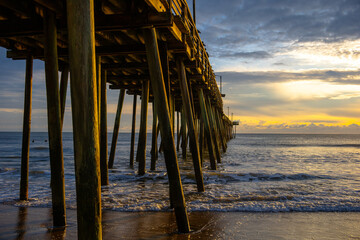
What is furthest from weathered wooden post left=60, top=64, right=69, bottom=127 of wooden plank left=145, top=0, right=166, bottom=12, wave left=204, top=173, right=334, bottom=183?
wave left=204, top=173, right=334, bottom=183

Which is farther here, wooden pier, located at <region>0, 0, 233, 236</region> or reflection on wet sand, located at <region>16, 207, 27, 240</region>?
reflection on wet sand, located at <region>16, 207, 27, 240</region>

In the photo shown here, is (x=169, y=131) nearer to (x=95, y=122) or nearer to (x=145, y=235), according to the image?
(x=145, y=235)

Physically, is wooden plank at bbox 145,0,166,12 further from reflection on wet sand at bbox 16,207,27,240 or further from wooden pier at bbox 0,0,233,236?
reflection on wet sand at bbox 16,207,27,240

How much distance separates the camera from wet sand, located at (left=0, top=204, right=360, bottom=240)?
4684mm

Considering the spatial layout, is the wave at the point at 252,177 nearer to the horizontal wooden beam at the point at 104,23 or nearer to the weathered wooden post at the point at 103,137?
the weathered wooden post at the point at 103,137

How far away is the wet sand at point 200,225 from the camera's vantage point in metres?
4.68

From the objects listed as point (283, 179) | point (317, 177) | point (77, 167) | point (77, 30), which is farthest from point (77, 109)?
point (317, 177)

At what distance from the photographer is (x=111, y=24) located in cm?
477

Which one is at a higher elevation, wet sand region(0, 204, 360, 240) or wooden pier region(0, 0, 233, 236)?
wooden pier region(0, 0, 233, 236)

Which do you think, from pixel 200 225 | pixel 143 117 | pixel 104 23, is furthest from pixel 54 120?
pixel 143 117

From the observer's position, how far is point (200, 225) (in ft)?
16.9

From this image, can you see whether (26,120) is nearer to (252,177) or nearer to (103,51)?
(103,51)

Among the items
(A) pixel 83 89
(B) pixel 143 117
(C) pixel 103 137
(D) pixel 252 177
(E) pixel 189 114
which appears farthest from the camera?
(D) pixel 252 177

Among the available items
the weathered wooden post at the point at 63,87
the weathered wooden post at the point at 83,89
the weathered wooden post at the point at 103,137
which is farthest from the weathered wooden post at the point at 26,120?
the weathered wooden post at the point at 83,89
